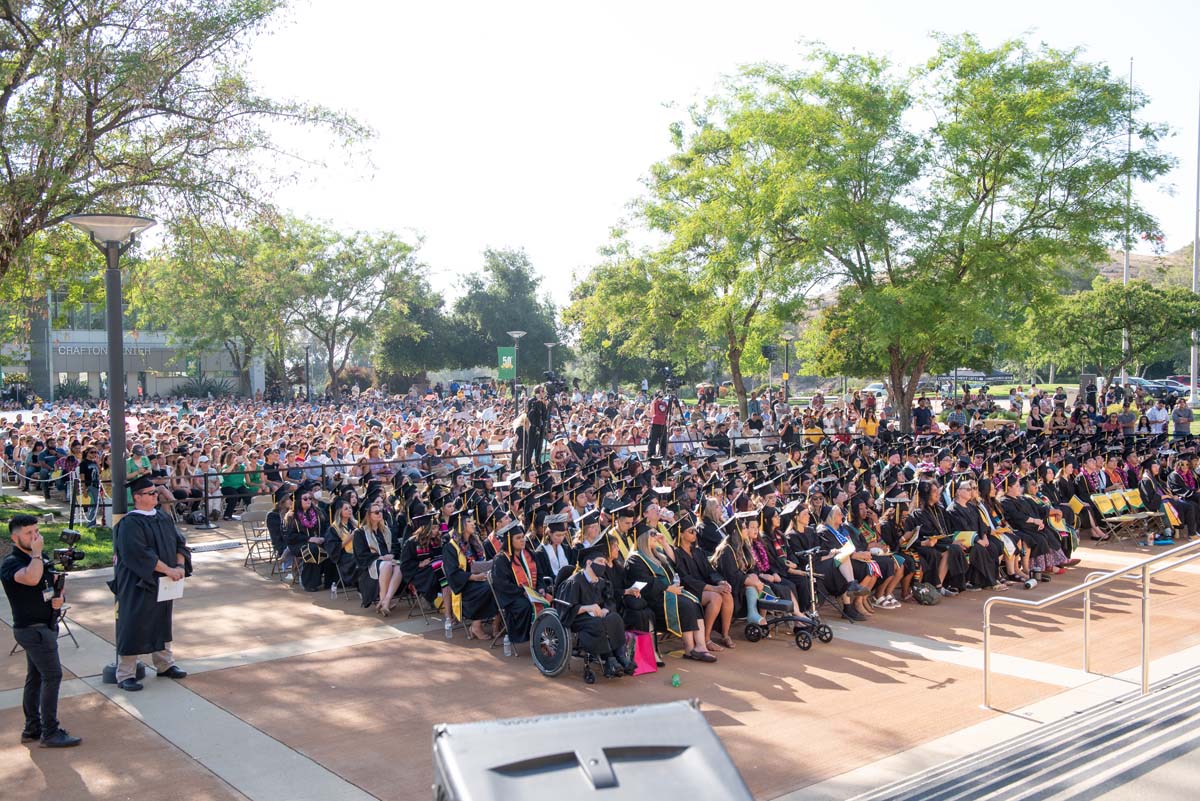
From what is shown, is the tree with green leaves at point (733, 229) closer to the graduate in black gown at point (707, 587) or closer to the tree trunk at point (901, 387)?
the tree trunk at point (901, 387)

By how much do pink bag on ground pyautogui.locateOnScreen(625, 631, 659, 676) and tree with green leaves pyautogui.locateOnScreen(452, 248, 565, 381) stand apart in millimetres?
48719

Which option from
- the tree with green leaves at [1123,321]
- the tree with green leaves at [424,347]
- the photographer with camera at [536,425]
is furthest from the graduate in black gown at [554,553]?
the tree with green leaves at [424,347]

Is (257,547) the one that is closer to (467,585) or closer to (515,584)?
(467,585)

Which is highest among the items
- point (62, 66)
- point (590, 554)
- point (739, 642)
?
point (62, 66)

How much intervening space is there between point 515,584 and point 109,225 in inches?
264

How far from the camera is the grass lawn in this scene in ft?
46.5

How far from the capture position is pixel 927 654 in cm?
1003

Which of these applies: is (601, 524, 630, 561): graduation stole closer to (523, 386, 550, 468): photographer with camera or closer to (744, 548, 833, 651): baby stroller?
(744, 548, 833, 651): baby stroller

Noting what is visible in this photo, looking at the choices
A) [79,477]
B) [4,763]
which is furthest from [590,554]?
[79,477]

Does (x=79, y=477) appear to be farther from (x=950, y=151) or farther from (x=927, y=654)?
(x=950, y=151)

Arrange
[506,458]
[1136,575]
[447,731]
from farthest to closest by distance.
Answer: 1. [506,458]
2. [1136,575]
3. [447,731]

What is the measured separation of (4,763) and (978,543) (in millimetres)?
11422

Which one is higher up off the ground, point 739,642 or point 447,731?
point 447,731

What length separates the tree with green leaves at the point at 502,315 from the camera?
192 feet
